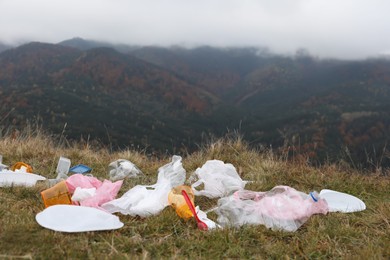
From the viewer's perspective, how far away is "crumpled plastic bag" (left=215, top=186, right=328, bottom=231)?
3.37 m

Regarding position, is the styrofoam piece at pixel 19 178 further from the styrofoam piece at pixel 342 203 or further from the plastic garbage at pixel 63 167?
the styrofoam piece at pixel 342 203

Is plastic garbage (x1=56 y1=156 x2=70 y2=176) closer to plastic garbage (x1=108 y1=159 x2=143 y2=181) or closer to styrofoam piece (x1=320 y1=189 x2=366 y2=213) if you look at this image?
plastic garbage (x1=108 y1=159 x2=143 y2=181)

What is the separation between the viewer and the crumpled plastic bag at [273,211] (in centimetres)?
337

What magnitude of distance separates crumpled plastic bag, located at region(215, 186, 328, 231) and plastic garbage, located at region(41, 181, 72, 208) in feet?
4.79

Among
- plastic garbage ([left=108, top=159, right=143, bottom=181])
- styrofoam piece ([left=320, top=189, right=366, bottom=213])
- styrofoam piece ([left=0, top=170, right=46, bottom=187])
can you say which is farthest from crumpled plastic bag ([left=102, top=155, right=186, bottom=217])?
styrofoam piece ([left=320, top=189, right=366, bottom=213])

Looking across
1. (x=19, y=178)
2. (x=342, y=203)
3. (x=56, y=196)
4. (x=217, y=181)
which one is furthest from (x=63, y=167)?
(x=342, y=203)

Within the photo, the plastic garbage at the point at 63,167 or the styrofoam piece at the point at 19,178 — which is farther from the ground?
the styrofoam piece at the point at 19,178

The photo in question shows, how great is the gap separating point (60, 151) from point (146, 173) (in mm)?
1964

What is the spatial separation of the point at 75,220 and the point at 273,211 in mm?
1776

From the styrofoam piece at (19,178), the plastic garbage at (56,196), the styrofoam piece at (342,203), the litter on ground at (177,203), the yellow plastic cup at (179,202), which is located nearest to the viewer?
the litter on ground at (177,203)

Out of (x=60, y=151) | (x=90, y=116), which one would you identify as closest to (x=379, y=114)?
(x=90, y=116)

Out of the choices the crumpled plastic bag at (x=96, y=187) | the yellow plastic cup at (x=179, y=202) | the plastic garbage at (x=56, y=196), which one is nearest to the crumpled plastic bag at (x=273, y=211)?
the yellow plastic cup at (x=179, y=202)

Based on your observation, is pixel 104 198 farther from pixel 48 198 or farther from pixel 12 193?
pixel 12 193

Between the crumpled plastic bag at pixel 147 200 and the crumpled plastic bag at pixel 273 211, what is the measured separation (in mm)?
602
